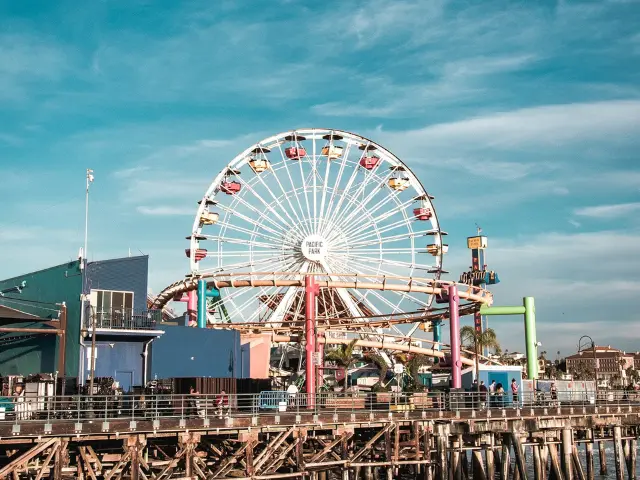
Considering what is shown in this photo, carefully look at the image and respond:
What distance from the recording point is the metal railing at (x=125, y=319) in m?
46.7

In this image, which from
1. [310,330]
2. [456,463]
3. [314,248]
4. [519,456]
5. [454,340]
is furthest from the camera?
[314,248]

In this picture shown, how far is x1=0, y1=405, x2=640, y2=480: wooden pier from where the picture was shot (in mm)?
29875

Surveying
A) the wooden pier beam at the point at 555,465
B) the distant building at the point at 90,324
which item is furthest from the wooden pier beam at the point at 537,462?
the distant building at the point at 90,324

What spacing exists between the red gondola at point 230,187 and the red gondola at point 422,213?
15.6 m

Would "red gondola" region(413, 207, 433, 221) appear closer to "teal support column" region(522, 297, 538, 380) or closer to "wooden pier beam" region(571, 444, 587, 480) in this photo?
"teal support column" region(522, 297, 538, 380)

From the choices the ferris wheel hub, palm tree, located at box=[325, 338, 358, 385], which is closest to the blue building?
palm tree, located at box=[325, 338, 358, 385]

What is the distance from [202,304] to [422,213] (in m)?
22.6

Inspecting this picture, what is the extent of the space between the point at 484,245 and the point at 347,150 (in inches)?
1425

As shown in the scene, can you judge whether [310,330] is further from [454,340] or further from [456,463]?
[456,463]

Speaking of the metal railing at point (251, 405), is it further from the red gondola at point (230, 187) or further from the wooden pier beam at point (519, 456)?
the red gondola at point (230, 187)

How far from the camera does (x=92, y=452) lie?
102ft

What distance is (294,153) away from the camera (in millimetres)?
76688

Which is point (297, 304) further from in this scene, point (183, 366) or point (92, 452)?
point (92, 452)

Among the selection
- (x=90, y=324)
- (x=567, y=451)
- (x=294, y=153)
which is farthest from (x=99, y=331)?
(x=294, y=153)
